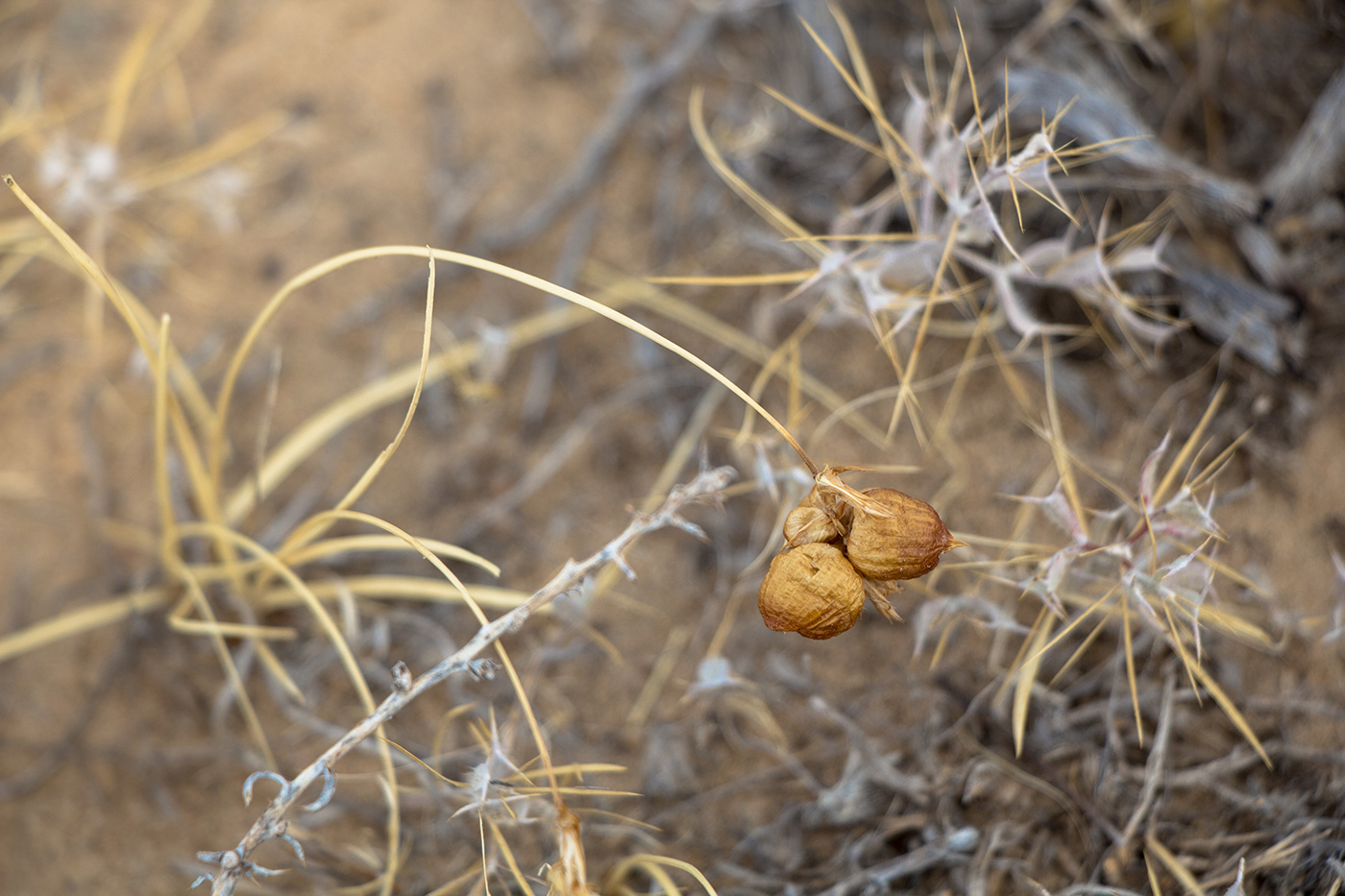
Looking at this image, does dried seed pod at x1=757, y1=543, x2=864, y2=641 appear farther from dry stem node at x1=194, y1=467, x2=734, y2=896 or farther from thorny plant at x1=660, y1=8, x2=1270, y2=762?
thorny plant at x1=660, y1=8, x2=1270, y2=762

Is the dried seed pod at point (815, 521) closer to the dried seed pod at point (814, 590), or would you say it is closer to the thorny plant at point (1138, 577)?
the dried seed pod at point (814, 590)

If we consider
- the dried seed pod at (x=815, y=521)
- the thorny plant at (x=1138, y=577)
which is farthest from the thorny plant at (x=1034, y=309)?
the dried seed pod at (x=815, y=521)

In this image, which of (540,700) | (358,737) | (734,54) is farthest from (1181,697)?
(734,54)

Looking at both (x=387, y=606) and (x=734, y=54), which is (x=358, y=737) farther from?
(x=734, y=54)

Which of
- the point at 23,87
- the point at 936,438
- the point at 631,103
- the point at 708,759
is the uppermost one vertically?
the point at 23,87

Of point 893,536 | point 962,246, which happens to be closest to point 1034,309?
point 962,246

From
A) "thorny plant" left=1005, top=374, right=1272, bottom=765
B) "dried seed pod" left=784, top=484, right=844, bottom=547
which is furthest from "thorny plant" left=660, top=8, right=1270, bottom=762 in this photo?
"dried seed pod" left=784, top=484, right=844, bottom=547
